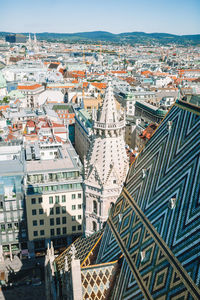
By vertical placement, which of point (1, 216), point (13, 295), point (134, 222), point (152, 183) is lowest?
point (13, 295)

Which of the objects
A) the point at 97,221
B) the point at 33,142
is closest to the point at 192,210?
the point at 97,221

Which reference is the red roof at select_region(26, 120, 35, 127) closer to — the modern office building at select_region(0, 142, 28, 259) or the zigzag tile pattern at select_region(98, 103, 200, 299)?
the modern office building at select_region(0, 142, 28, 259)

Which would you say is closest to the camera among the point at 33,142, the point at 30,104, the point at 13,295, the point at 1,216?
the point at 13,295

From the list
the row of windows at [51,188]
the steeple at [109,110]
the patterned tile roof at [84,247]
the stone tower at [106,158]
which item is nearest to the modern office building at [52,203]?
the row of windows at [51,188]

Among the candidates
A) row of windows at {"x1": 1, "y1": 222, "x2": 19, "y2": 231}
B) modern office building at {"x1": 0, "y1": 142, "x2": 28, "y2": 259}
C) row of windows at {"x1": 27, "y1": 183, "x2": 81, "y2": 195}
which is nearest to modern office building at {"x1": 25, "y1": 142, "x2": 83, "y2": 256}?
row of windows at {"x1": 27, "y1": 183, "x2": 81, "y2": 195}

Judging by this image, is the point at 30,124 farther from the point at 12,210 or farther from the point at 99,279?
the point at 99,279

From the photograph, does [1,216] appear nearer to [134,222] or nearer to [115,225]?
[115,225]
